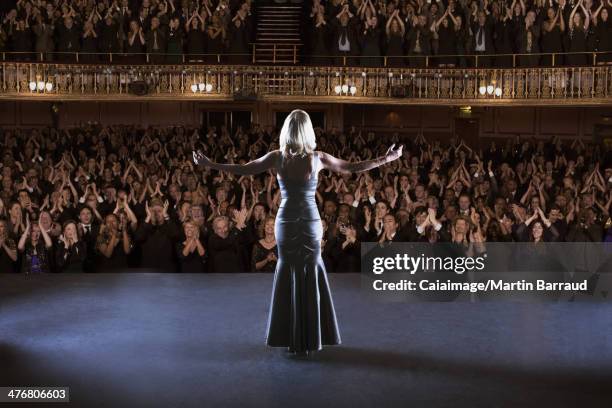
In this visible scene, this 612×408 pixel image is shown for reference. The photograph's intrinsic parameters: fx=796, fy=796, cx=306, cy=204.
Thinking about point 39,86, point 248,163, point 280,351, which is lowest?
point 280,351

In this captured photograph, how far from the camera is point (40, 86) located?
20438mm

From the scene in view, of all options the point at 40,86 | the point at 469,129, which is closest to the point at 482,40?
the point at 469,129

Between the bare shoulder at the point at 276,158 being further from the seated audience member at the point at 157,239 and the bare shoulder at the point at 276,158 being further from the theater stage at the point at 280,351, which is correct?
the seated audience member at the point at 157,239

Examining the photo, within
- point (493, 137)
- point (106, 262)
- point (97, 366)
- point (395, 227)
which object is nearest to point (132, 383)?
point (97, 366)

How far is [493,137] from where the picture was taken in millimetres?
24594

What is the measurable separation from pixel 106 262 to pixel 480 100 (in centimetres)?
1336

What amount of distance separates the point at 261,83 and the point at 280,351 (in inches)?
612

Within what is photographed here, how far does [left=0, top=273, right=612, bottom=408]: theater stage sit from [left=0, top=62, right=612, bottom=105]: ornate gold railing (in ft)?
43.2

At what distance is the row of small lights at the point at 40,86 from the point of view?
20.3m

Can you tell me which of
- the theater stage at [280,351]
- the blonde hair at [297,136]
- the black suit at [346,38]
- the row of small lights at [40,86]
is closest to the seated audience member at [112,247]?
the theater stage at [280,351]

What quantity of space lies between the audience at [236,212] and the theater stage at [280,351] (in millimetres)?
1266

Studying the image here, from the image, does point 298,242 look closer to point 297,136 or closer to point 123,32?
point 297,136

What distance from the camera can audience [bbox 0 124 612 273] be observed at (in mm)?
9164

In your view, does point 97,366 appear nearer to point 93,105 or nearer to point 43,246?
point 43,246
